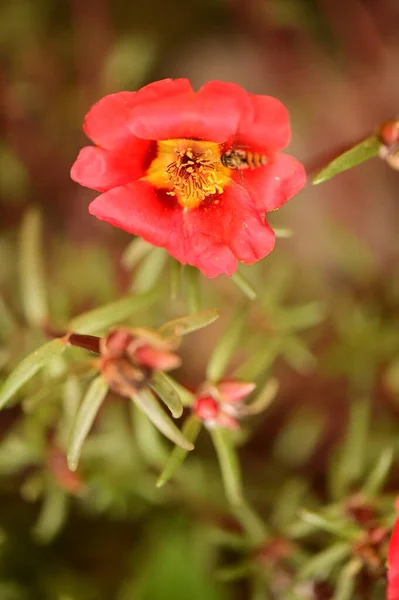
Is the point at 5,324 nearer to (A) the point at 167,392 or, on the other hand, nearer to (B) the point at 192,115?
(A) the point at 167,392

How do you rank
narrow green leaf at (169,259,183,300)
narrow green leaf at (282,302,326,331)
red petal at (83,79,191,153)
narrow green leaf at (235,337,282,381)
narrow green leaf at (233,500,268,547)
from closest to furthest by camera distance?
red petal at (83,79,191,153), narrow green leaf at (169,259,183,300), narrow green leaf at (235,337,282,381), narrow green leaf at (233,500,268,547), narrow green leaf at (282,302,326,331)

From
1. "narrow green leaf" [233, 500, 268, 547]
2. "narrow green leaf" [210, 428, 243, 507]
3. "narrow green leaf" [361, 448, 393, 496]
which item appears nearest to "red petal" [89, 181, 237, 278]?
"narrow green leaf" [210, 428, 243, 507]

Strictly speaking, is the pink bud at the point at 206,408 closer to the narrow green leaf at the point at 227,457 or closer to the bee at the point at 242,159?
the narrow green leaf at the point at 227,457

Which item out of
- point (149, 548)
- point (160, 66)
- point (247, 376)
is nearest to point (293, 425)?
point (149, 548)

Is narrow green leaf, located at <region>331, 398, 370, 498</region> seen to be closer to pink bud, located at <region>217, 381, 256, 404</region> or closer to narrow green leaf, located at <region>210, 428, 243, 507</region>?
narrow green leaf, located at <region>210, 428, 243, 507</region>

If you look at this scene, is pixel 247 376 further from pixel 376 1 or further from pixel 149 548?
pixel 376 1

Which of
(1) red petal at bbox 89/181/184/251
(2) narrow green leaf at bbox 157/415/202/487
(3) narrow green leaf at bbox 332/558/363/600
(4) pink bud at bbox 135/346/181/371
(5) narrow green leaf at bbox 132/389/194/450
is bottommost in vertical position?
(3) narrow green leaf at bbox 332/558/363/600
